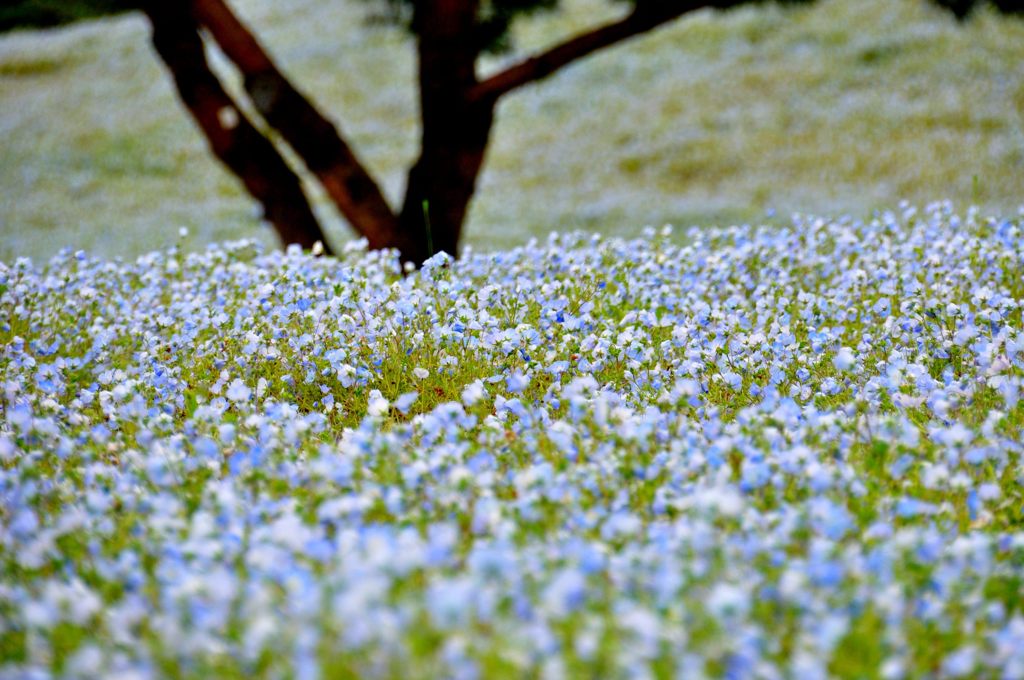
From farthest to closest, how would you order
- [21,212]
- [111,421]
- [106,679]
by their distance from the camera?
[21,212]
[111,421]
[106,679]

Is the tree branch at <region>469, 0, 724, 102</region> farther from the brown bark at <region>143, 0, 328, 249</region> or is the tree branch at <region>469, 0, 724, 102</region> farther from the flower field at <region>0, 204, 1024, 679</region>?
the flower field at <region>0, 204, 1024, 679</region>

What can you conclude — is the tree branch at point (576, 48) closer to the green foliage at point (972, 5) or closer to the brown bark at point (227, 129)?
the brown bark at point (227, 129)

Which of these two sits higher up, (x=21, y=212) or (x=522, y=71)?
(x=522, y=71)

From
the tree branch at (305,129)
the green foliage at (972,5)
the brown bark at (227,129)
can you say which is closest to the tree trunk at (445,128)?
the tree branch at (305,129)

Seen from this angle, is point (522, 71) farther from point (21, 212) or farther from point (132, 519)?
point (21, 212)

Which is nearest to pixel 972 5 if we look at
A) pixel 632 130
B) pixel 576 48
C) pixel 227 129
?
pixel 576 48

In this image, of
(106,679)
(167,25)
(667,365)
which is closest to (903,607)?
(106,679)

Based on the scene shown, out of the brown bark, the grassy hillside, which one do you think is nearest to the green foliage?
the grassy hillside
